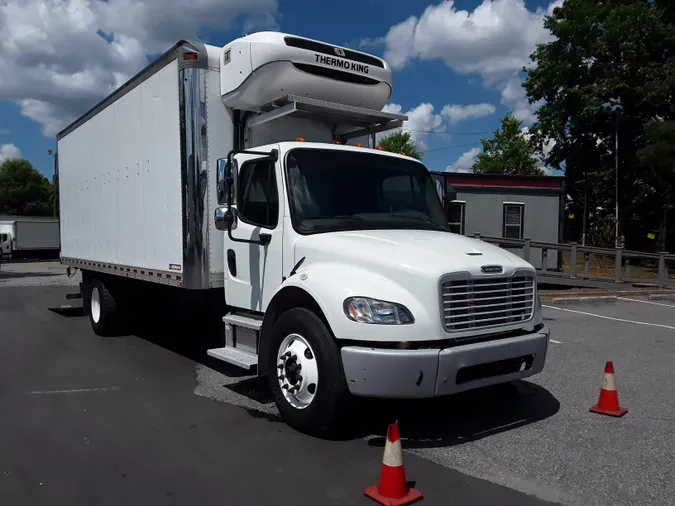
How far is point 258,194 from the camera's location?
227 inches

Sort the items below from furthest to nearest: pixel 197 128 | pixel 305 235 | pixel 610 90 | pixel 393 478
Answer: pixel 610 90
pixel 197 128
pixel 305 235
pixel 393 478

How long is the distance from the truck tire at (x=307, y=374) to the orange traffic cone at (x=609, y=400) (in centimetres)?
259

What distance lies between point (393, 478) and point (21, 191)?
7311 cm

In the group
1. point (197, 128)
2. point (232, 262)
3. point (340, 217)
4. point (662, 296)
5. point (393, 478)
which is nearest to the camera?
point (393, 478)

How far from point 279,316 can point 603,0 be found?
3407cm

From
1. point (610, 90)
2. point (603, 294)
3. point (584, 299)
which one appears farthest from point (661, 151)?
point (584, 299)

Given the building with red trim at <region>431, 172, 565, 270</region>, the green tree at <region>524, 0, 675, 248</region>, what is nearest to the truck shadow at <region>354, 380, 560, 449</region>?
the building with red trim at <region>431, 172, 565, 270</region>

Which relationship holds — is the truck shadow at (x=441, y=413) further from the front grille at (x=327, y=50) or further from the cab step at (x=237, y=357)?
the front grille at (x=327, y=50)

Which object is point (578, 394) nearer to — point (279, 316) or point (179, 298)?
point (279, 316)

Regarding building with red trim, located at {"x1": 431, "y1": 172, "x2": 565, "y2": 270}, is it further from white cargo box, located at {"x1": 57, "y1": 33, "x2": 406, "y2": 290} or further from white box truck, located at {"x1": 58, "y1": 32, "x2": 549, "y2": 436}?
white cargo box, located at {"x1": 57, "y1": 33, "x2": 406, "y2": 290}

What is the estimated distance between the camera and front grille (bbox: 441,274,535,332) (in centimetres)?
449

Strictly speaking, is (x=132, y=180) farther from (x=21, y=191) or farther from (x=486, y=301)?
(x=21, y=191)

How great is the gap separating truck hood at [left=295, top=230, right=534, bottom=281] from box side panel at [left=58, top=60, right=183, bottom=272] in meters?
2.14

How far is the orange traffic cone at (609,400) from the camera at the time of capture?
18.1ft
